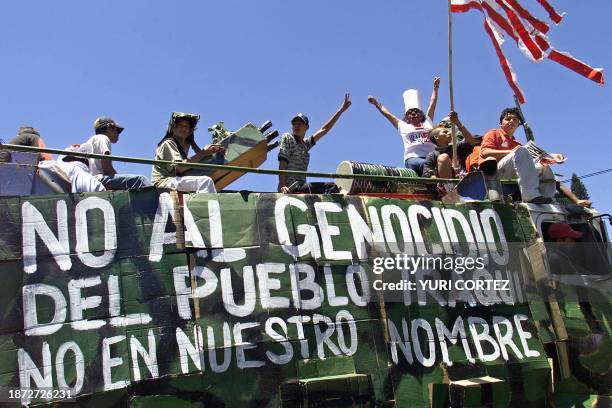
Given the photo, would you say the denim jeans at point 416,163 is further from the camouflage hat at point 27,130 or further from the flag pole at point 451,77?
the camouflage hat at point 27,130

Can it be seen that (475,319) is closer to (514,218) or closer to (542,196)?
(514,218)

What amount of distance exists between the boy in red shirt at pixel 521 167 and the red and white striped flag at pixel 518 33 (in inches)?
53.7

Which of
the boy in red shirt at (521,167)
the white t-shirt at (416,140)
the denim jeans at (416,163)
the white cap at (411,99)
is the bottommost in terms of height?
the boy in red shirt at (521,167)

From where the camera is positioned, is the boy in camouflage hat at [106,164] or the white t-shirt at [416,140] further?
the white t-shirt at [416,140]

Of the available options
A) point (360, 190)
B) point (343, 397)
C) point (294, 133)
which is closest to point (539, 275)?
point (360, 190)

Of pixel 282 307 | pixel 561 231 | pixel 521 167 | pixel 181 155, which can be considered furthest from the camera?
pixel 521 167

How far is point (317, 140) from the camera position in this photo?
30.5ft

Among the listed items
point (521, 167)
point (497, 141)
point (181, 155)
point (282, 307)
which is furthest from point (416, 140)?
point (282, 307)

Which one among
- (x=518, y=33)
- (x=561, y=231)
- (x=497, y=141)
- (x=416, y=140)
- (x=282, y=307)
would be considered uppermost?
(x=518, y=33)

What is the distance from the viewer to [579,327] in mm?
7352

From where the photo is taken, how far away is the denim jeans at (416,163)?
9172mm

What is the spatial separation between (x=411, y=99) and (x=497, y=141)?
1855mm

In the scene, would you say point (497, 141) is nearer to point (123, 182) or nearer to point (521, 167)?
point (521, 167)

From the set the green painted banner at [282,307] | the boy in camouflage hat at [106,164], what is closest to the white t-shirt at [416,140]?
the green painted banner at [282,307]
